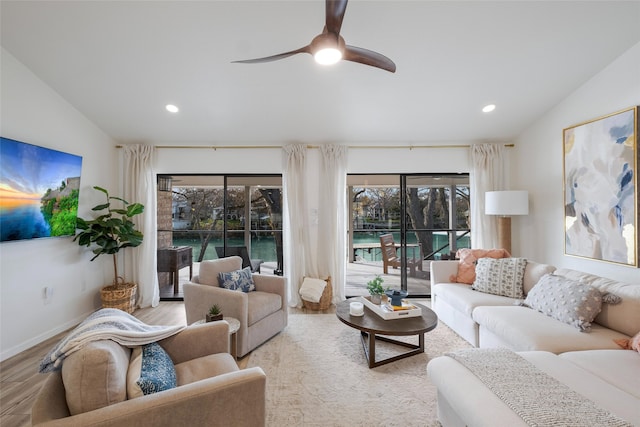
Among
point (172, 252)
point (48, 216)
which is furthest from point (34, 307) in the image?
point (172, 252)

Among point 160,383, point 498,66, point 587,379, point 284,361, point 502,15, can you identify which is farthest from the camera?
point 498,66

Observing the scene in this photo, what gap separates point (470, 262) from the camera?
362 cm

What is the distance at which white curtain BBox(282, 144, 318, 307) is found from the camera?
14.3 ft

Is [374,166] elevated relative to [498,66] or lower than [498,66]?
lower

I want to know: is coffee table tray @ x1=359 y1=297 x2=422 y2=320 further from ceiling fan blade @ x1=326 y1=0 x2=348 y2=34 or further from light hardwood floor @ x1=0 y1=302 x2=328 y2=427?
ceiling fan blade @ x1=326 y1=0 x2=348 y2=34

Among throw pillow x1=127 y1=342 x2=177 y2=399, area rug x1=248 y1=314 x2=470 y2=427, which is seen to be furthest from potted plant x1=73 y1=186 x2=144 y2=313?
throw pillow x1=127 y1=342 x2=177 y2=399

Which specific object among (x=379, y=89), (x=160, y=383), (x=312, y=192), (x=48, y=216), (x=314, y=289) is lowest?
(x=314, y=289)

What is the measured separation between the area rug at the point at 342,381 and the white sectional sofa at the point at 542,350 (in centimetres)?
28

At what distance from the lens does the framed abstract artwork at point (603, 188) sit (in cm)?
278

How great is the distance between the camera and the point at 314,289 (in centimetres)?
410

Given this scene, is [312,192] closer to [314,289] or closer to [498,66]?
[314,289]

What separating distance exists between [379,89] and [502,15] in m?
1.26

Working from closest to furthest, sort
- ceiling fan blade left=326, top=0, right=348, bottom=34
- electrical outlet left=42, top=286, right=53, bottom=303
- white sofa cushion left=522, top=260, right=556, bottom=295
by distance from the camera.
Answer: ceiling fan blade left=326, top=0, right=348, bottom=34
white sofa cushion left=522, top=260, right=556, bottom=295
electrical outlet left=42, top=286, right=53, bottom=303

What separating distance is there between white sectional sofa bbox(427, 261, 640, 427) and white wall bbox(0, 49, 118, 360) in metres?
3.97
